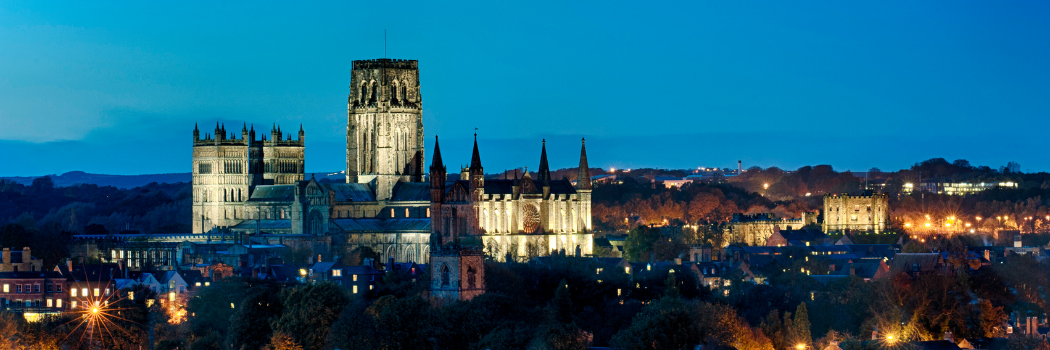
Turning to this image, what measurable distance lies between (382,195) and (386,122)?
18.2 ft

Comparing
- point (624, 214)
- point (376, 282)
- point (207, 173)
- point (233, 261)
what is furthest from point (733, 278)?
point (624, 214)

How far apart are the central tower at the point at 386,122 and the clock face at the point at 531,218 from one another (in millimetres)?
16802

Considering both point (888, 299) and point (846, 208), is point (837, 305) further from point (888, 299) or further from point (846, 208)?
point (846, 208)

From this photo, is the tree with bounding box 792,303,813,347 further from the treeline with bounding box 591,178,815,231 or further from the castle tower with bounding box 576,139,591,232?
the treeline with bounding box 591,178,815,231

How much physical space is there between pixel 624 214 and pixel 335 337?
10019 centimetres

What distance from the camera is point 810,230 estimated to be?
140500 mm

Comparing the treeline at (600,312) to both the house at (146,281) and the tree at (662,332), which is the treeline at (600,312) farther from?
the house at (146,281)

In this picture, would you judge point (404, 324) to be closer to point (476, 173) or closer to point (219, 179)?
point (476, 173)

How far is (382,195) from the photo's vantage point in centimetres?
13175

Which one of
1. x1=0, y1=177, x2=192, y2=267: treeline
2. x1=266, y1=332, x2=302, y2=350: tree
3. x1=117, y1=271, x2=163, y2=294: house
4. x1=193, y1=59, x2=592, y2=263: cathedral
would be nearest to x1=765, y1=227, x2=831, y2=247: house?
x1=193, y1=59, x2=592, y2=263: cathedral

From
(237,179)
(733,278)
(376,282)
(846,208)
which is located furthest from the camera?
(846,208)

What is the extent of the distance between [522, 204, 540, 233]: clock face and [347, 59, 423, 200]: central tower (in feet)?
55.1

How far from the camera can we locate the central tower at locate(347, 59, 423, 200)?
439 ft

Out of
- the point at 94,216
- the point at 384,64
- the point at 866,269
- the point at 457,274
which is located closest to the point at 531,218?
the point at 384,64
